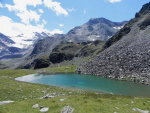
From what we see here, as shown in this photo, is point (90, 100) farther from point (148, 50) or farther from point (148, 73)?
point (148, 50)

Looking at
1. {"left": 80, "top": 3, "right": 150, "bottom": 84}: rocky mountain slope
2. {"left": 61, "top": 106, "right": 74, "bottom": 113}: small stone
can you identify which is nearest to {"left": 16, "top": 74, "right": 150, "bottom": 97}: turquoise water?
{"left": 80, "top": 3, "right": 150, "bottom": 84}: rocky mountain slope

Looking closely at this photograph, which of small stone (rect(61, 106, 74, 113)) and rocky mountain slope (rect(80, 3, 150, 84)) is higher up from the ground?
rocky mountain slope (rect(80, 3, 150, 84))

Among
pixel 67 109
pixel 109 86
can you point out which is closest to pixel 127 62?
pixel 109 86

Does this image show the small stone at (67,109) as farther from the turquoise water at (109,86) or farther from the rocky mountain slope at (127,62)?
the rocky mountain slope at (127,62)

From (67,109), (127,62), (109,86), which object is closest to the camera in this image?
(67,109)

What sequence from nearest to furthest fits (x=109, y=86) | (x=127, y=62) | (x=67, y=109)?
1. (x=67, y=109)
2. (x=109, y=86)
3. (x=127, y=62)

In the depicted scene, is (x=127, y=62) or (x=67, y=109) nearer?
(x=67, y=109)

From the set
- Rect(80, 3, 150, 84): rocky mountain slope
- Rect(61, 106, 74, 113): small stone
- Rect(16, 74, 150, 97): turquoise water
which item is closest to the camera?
Rect(61, 106, 74, 113): small stone

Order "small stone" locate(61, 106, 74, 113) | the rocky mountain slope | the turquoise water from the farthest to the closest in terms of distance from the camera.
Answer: the rocky mountain slope → the turquoise water → "small stone" locate(61, 106, 74, 113)

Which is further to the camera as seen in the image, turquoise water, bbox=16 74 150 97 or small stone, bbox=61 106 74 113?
turquoise water, bbox=16 74 150 97

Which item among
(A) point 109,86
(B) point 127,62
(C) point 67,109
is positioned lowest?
(A) point 109,86

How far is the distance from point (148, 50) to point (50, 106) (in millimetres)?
90072

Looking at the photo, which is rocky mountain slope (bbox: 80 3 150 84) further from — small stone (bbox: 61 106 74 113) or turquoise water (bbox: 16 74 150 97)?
small stone (bbox: 61 106 74 113)

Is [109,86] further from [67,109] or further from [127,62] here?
[67,109]
